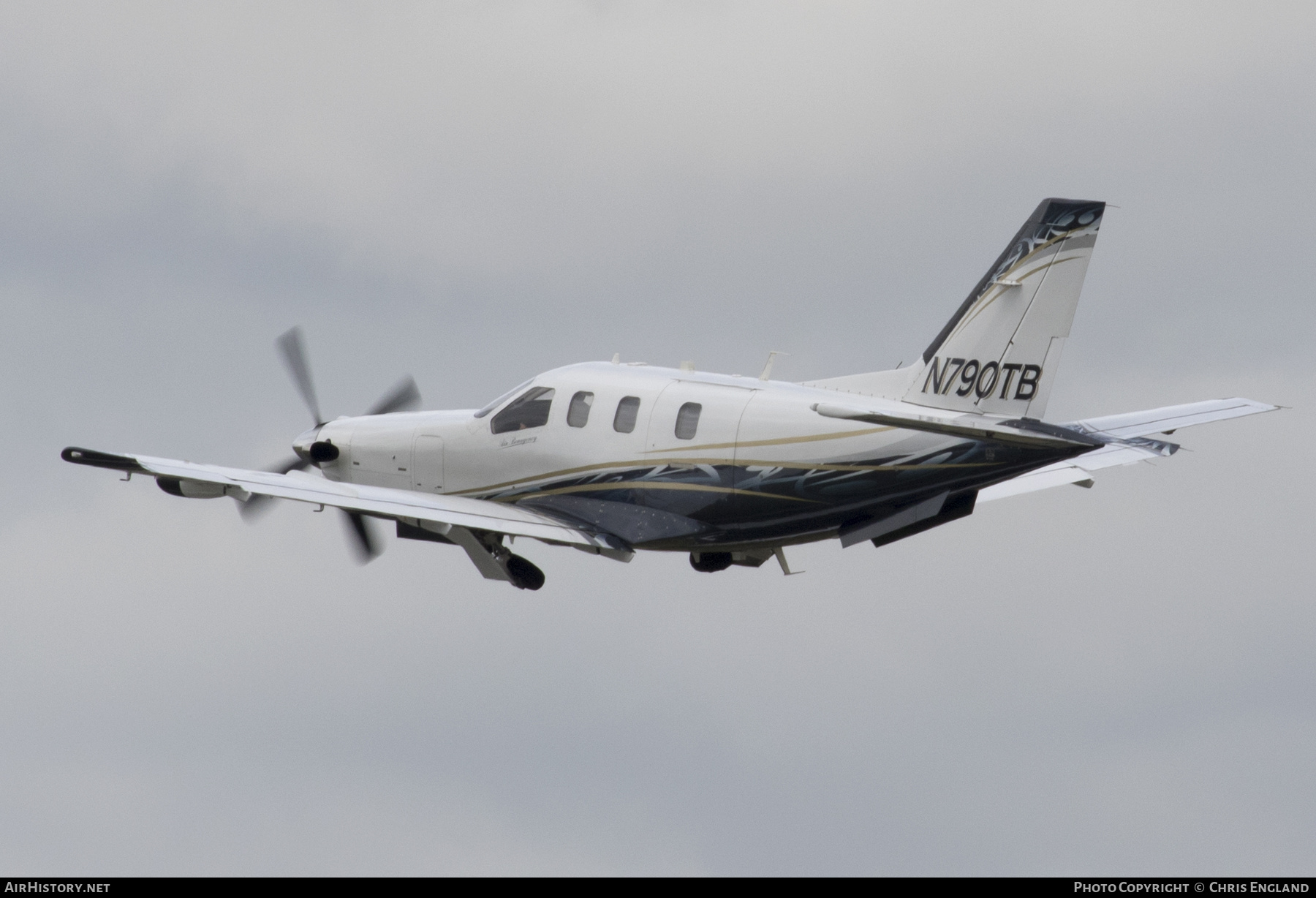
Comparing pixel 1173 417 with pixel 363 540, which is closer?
pixel 1173 417

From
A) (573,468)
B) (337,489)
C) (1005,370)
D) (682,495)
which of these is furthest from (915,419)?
(337,489)

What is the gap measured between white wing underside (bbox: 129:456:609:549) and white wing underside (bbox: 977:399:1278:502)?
645 centimetres

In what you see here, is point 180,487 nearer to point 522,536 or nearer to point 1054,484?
point 522,536

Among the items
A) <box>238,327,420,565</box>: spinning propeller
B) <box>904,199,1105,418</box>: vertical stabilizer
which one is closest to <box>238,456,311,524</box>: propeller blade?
<box>238,327,420,565</box>: spinning propeller

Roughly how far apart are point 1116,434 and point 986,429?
5.23m

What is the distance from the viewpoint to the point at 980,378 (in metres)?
28.6

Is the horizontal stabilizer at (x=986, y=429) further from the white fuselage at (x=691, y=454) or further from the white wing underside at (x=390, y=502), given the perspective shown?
the white wing underside at (x=390, y=502)

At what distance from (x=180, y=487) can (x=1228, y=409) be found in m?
16.3

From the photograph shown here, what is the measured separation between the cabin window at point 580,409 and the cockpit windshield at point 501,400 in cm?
111

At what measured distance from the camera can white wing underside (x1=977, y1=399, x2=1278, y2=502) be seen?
3139 centimetres

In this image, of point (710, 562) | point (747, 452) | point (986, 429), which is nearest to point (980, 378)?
point (986, 429)

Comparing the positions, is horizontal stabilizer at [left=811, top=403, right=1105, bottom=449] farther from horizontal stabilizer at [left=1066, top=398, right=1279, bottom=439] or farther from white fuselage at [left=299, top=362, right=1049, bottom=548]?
horizontal stabilizer at [left=1066, top=398, right=1279, bottom=439]

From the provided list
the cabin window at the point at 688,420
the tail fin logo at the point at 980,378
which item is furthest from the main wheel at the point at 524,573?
the tail fin logo at the point at 980,378

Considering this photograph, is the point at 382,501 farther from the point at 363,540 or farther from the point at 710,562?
the point at 710,562
